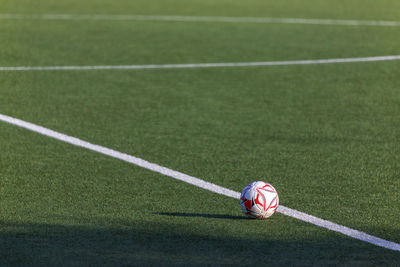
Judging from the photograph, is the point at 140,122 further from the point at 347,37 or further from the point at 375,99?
the point at 347,37

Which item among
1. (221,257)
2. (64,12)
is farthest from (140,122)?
(64,12)

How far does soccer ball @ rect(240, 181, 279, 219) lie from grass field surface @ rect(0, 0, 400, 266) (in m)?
0.07

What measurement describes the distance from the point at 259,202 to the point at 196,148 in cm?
192

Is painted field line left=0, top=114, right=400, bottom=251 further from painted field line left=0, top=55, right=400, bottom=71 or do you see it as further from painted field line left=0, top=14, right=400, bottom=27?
painted field line left=0, top=14, right=400, bottom=27

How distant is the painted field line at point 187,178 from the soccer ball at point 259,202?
0.15 meters

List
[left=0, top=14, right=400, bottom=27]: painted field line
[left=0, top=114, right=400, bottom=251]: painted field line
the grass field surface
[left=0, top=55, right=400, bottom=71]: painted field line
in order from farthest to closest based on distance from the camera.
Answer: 1. [left=0, top=14, right=400, bottom=27]: painted field line
2. [left=0, top=55, right=400, bottom=71]: painted field line
3. [left=0, top=114, right=400, bottom=251]: painted field line
4. the grass field surface

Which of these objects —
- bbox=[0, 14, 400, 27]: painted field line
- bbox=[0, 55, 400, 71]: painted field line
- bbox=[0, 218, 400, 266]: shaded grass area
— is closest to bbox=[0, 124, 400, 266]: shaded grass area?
bbox=[0, 218, 400, 266]: shaded grass area

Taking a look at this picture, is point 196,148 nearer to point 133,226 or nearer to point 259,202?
point 259,202

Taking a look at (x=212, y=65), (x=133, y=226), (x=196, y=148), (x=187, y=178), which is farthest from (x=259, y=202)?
(x=212, y=65)

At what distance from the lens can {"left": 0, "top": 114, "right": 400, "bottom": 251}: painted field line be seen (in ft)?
15.3

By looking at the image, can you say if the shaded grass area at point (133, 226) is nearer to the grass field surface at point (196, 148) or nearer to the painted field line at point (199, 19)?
the grass field surface at point (196, 148)

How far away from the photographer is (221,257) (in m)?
4.29

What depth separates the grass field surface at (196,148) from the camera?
4.54 metres

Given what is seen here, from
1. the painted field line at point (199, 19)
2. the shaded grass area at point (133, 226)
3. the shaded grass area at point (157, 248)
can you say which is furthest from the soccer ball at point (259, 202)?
the painted field line at point (199, 19)
